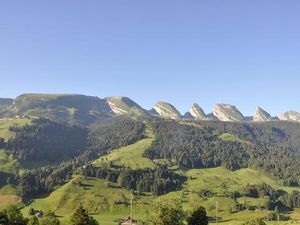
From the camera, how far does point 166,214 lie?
502 ft

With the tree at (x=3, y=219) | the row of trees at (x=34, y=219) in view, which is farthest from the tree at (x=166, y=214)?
the tree at (x=3, y=219)

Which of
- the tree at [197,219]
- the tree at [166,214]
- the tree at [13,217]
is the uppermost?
the tree at [166,214]

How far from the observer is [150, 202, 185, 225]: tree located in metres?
152

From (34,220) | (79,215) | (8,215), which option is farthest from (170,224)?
(8,215)

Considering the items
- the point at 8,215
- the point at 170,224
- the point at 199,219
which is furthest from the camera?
the point at 8,215

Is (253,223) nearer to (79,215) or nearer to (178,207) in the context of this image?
(178,207)

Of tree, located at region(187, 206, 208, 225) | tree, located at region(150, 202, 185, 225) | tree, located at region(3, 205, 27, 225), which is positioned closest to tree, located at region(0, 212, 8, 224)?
tree, located at region(3, 205, 27, 225)

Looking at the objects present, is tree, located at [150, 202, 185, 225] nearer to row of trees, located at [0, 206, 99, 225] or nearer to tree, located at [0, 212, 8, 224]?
row of trees, located at [0, 206, 99, 225]

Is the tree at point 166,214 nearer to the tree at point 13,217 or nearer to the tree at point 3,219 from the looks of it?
the tree at point 3,219

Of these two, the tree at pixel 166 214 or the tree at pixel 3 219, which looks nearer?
the tree at pixel 166 214

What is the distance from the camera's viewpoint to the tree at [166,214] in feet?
499

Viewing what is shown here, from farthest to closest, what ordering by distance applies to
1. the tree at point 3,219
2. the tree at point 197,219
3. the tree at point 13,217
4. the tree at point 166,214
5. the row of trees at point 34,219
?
the tree at point 13,217, the tree at point 3,219, the tree at point 197,219, the row of trees at point 34,219, the tree at point 166,214

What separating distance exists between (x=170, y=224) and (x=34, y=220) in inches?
2263

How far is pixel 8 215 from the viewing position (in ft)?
604
